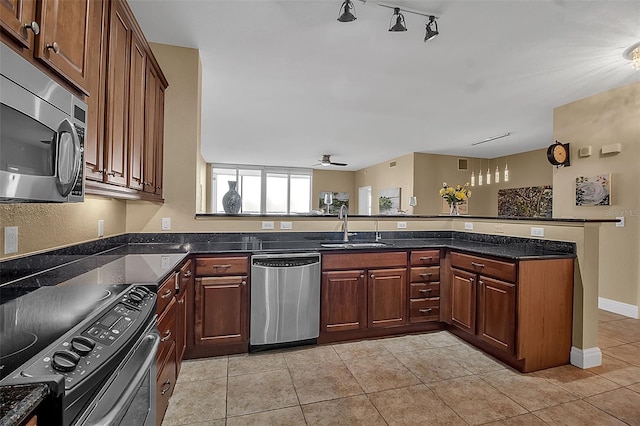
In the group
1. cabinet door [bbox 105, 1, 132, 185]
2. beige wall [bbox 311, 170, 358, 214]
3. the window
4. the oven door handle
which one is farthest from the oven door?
beige wall [bbox 311, 170, 358, 214]

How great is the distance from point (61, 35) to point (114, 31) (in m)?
0.71

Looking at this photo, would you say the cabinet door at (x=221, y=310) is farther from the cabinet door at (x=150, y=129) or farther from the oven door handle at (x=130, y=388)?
the oven door handle at (x=130, y=388)

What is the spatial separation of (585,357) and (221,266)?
3.01m

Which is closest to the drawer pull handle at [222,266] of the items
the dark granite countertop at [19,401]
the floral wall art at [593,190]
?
the dark granite countertop at [19,401]

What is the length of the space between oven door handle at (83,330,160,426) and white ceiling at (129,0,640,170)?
2.27 meters

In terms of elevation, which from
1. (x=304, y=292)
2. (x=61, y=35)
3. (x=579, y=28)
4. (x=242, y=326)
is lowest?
(x=242, y=326)

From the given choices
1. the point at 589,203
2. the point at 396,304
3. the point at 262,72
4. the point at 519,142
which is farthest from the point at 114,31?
the point at 519,142

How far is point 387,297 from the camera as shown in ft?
10.1

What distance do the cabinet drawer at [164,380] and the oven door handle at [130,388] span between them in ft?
1.04

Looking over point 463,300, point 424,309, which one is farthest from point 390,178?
point 463,300

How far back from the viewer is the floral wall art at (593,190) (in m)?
3.92

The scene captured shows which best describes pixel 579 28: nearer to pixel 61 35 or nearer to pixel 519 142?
pixel 61 35

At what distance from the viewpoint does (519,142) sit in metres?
6.55

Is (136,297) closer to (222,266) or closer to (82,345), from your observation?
(82,345)
